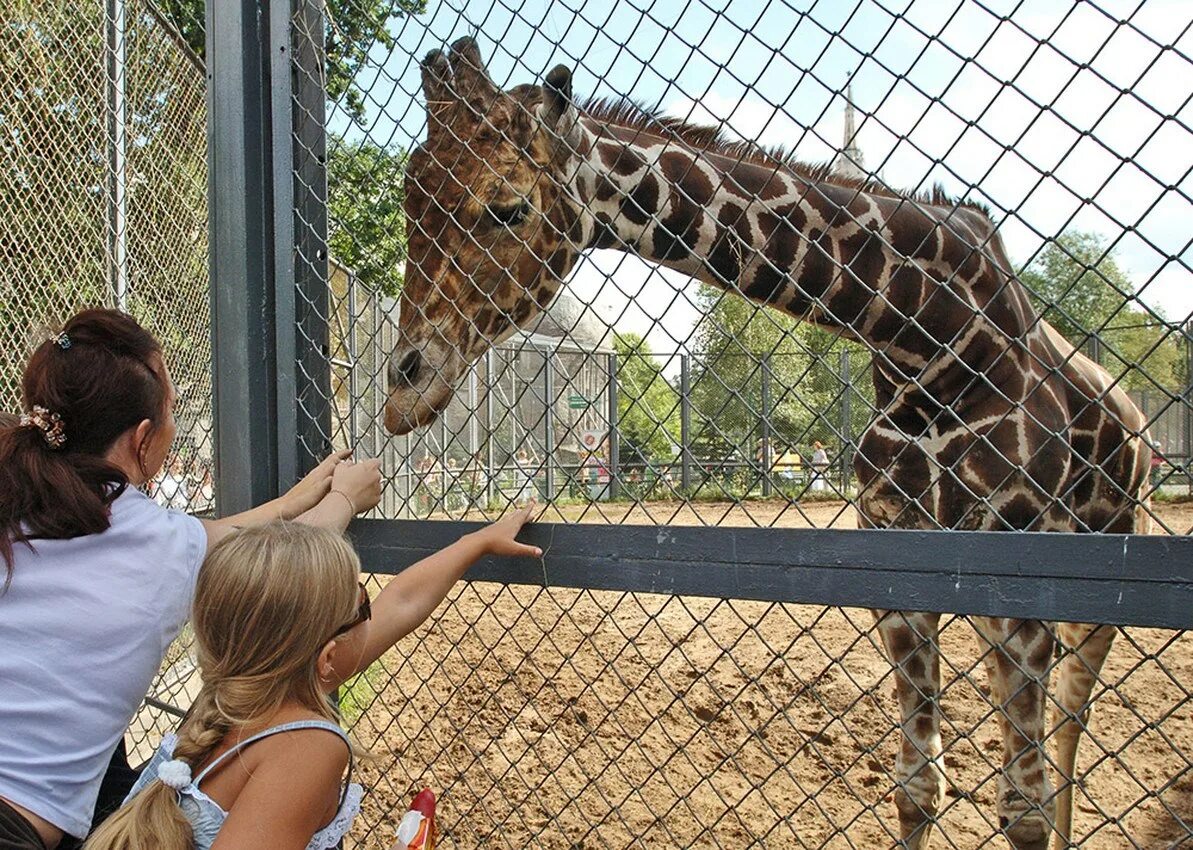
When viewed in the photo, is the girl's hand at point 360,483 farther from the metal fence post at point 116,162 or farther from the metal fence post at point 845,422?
the metal fence post at point 116,162

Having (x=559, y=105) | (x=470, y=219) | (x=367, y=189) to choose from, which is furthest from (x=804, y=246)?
(x=367, y=189)

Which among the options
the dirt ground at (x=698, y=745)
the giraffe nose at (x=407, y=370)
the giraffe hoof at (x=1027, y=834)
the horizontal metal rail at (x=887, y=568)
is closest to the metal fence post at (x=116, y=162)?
the dirt ground at (x=698, y=745)

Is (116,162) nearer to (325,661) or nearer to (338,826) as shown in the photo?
(325,661)

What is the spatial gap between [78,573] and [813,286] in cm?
224

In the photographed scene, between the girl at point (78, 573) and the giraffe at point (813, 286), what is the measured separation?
0.75 meters

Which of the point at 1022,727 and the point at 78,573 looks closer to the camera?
the point at 78,573

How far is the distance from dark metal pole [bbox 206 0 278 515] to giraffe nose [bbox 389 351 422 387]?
0.31 m

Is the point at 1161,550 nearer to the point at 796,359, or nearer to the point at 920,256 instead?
the point at 920,256

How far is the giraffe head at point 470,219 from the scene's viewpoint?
249 cm

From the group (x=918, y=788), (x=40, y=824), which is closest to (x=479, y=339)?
→ (x=40, y=824)

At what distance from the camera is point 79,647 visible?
1.76 metres

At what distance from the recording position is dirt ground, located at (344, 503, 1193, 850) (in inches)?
138

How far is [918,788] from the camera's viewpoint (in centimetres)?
338

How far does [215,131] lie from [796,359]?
16.6 metres
